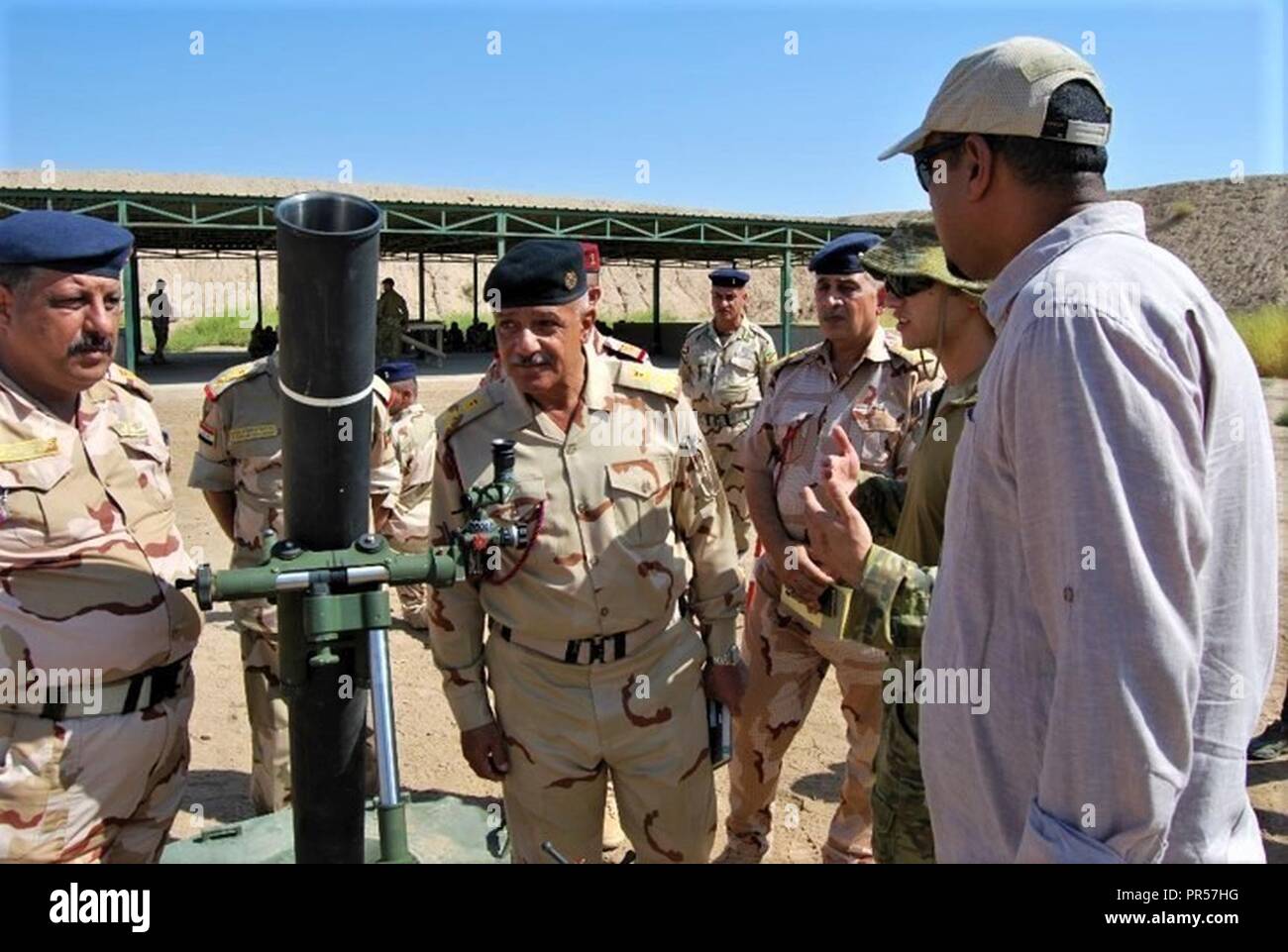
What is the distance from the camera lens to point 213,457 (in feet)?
14.9

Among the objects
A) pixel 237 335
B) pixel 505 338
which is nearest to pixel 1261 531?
pixel 505 338

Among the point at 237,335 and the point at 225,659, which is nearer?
the point at 225,659

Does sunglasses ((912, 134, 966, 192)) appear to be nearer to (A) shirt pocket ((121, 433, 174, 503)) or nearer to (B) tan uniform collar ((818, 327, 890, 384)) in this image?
(A) shirt pocket ((121, 433, 174, 503))

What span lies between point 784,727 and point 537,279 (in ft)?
7.08

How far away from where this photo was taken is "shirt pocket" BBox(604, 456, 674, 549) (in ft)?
10.5

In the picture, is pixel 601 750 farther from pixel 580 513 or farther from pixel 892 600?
pixel 892 600

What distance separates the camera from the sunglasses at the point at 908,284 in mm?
3059

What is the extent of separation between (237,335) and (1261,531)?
38.4 m

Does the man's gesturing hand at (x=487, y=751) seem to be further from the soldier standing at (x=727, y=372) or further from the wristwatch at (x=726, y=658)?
the soldier standing at (x=727, y=372)

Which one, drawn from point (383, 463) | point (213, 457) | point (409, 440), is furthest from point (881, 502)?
point (409, 440)
